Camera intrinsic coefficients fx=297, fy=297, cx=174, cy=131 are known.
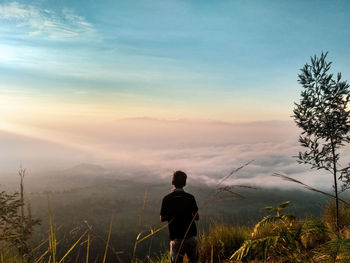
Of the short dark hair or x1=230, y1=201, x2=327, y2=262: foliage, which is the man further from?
x1=230, y1=201, x2=327, y2=262: foliage

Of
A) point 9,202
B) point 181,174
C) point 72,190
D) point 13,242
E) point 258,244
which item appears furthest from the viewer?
point 72,190

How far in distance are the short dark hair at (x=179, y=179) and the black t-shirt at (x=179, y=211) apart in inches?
5.0

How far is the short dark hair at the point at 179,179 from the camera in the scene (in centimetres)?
563

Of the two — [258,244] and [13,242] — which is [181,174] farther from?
[13,242]

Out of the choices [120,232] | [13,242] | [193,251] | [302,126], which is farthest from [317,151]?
[120,232]

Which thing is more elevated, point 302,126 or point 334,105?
point 334,105

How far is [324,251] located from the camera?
368 centimetres

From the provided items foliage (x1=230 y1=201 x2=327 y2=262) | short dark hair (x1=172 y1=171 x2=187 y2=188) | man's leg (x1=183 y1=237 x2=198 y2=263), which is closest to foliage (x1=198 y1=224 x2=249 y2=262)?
foliage (x1=230 y1=201 x2=327 y2=262)

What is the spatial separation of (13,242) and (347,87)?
11.9 m

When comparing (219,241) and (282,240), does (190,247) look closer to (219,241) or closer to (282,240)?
(282,240)

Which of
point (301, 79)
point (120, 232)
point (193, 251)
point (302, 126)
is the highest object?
point (301, 79)

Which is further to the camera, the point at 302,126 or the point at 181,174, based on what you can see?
the point at 302,126

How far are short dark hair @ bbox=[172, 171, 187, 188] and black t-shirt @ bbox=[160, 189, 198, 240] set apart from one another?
0.42 feet

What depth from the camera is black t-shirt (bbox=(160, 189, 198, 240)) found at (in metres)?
5.64
